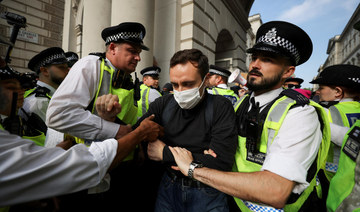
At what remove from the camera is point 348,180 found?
1.14 m

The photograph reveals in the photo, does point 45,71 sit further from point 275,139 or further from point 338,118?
point 338,118

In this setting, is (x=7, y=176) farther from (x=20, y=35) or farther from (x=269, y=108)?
(x=20, y=35)

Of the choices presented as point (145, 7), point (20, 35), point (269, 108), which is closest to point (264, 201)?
point (269, 108)

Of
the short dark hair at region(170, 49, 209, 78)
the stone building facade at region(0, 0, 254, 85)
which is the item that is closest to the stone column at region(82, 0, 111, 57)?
the stone building facade at region(0, 0, 254, 85)

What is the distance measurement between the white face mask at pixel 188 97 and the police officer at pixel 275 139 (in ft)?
1.36

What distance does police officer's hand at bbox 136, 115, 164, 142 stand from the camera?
1.46 meters

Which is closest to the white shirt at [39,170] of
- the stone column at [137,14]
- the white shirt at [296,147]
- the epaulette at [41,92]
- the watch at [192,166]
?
the watch at [192,166]

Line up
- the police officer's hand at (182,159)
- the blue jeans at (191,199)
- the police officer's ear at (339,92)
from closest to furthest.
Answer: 1. the police officer's hand at (182,159)
2. the blue jeans at (191,199)
3. the police officer's ear at (339,92)

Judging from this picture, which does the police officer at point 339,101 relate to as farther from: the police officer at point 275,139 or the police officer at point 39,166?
the police officer at point 39,166

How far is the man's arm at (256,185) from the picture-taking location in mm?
1002

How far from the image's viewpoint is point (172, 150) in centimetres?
141

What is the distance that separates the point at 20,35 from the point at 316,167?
37.1 ft

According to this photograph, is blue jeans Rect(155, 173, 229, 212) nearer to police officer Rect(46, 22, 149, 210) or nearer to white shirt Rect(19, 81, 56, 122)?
police officer Rect(46, 22, 149, 210)

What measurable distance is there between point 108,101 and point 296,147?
4.66 ft
